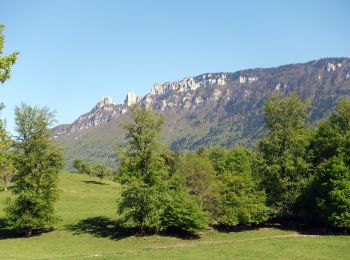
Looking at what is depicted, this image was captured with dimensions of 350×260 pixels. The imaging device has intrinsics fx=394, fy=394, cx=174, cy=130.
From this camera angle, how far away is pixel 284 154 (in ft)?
215

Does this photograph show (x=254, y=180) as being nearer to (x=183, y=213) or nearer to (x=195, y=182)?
(x=195, y=182)

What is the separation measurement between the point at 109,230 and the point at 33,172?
1434cm

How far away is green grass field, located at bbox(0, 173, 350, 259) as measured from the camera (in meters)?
41.3

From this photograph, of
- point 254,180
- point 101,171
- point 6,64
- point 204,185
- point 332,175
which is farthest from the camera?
point 101,171

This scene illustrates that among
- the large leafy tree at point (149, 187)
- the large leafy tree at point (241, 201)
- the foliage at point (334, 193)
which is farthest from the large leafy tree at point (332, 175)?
the large leafy tree at point (149, 187)

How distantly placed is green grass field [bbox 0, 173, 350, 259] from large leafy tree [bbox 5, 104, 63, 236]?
294 centimetres

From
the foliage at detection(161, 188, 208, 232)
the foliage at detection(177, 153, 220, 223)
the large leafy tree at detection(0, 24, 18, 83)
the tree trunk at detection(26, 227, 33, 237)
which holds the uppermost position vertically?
the large leafy tree at detection(0, 24, 18, 83)

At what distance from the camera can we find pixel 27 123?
190 ft

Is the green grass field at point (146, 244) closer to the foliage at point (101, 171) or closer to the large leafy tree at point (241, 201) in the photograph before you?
the large leafy tree at point (241, 201)

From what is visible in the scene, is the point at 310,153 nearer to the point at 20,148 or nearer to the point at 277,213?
the point at 277,213

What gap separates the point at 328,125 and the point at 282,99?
37.4 ft

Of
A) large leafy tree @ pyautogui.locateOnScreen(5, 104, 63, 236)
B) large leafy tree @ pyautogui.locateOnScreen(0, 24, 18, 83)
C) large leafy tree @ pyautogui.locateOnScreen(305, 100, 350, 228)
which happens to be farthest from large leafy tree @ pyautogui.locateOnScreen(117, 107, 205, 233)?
large leafy tree @ pyautogui.locateOnScreen(0, 24, 18, 83)

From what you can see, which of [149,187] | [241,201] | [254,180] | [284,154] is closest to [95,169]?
[254,180]

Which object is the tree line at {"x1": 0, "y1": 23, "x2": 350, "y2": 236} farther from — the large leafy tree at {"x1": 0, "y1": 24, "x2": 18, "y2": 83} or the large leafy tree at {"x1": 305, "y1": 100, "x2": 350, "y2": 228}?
the large leafy tree at {"x1": 0, "y1": 24, "x2": 18, "y2": 83}
